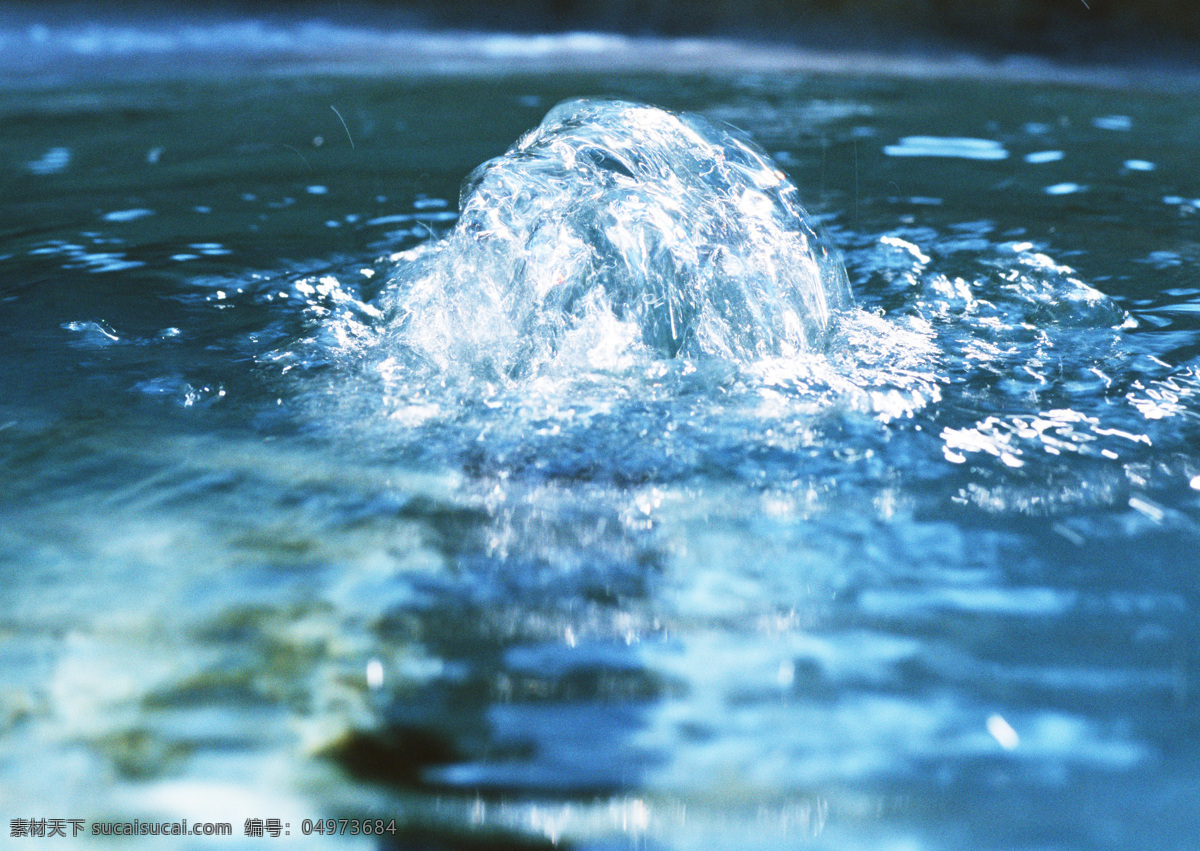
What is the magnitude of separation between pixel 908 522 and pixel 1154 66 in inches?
314

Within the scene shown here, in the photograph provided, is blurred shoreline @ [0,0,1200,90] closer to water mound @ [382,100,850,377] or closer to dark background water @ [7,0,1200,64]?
dark background water @ [7,0,1200,64]

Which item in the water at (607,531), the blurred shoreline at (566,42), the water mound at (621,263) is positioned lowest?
the water at (607,531)

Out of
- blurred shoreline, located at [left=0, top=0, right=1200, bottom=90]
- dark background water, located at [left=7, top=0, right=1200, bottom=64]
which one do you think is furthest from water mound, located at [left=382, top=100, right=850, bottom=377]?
dark background water, located at [left=7, top=0, right=1200, bottom=64]

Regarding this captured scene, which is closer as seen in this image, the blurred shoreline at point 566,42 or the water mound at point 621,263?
the water mound at point 621,263

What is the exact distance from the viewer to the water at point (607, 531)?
1050mm

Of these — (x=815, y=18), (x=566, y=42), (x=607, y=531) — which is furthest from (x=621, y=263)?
(x=815, y=18)

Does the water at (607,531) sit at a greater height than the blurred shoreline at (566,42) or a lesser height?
lesser

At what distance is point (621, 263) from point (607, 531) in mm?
757

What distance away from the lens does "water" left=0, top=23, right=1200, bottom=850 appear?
1050 millimetres

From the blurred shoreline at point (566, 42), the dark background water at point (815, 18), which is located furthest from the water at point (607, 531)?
the dark background water at point (815, 18)

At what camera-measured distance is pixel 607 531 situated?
146 centimetres

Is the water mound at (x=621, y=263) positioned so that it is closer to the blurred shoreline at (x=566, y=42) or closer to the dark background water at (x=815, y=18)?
the blurred shoreline at (x=566, y=42)

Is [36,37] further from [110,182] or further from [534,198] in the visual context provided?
[534,198]

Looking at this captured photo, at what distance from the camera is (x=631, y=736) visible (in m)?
1.11
